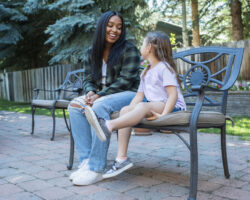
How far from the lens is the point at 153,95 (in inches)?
95.6

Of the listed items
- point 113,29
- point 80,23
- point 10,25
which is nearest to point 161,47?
point 113,29

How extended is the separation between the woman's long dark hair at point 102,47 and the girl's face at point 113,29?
30 millimetres

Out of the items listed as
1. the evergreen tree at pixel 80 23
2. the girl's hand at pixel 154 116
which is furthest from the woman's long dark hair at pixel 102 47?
the evergreen tree at pixel 80 23

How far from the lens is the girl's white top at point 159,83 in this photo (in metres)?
2.34

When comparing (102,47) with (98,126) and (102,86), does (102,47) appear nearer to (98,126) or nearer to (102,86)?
(102,86)

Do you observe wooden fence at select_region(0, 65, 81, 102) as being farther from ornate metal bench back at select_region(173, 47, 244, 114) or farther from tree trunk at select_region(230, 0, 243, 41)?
ornate metal bench back at select_region(173, 47, 244, 114)

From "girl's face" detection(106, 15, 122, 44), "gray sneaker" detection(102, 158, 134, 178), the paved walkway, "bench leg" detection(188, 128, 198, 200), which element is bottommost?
the paved walkway

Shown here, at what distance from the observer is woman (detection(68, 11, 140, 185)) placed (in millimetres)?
2336

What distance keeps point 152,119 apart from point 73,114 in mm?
785

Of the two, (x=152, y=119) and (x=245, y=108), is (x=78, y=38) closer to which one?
(x=245, y=108)

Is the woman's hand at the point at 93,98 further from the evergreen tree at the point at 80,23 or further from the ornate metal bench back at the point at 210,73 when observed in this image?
the evergreen tree at the point at 80,23

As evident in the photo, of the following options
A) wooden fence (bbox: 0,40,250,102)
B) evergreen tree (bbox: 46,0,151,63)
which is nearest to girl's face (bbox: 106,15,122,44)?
wooden fence (bbox: 0,40,250,102)

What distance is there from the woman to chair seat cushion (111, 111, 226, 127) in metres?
0.41

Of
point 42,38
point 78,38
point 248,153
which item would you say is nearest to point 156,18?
point 78,38
